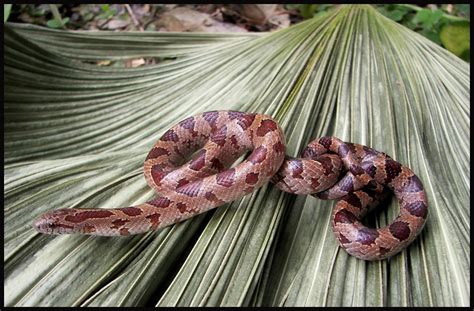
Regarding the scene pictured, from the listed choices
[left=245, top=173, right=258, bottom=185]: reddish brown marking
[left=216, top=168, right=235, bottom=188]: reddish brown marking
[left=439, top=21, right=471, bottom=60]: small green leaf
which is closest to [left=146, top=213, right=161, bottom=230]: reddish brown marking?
[left=216, top=168, right=235, bottom=188]: reddish brown marking

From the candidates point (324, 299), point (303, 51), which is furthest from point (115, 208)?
point (303, 51)

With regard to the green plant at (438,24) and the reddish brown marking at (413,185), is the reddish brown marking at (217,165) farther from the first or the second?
the green plant at (438,24)

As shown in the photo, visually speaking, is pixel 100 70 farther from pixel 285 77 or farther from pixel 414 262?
pixel 414 262

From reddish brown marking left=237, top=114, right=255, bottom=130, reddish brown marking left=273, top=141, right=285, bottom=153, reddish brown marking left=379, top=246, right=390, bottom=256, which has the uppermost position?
reddish brown marking left=237, top=114, right=255, bottom=130

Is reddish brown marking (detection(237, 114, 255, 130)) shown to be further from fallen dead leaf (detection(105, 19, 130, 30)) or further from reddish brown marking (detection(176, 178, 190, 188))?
fallen dead leaf (detection(105, 19, 130, 30))

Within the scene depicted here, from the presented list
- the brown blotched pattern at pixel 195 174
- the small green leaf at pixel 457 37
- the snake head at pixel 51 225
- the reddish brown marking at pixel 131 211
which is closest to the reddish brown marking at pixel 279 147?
the brown blotched pattern at pixel 195 174
